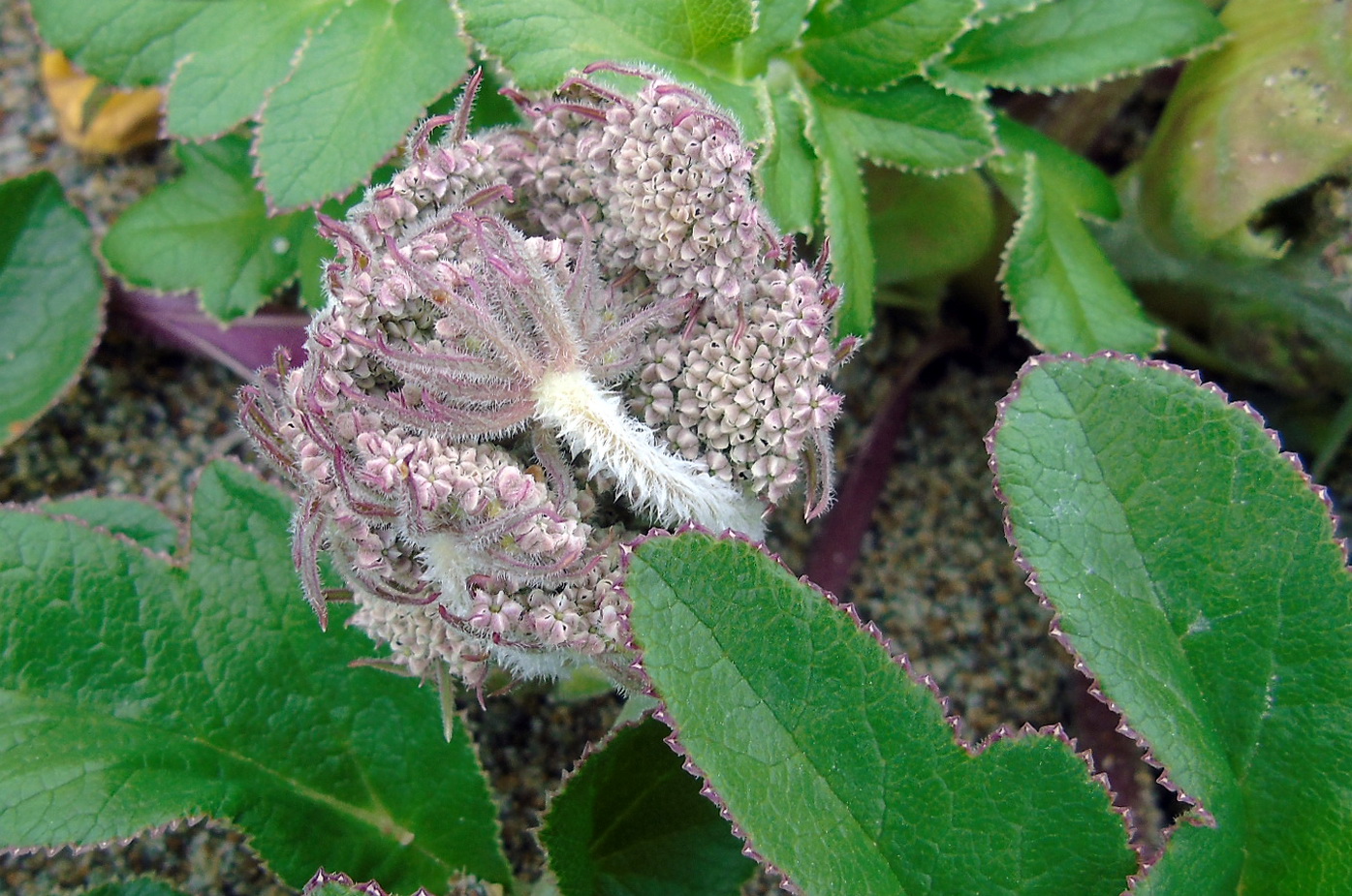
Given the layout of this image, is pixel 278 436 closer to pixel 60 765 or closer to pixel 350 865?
pixel 60 765

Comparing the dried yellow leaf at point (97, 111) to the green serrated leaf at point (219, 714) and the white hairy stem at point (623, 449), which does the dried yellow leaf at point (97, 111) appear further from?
the white hairy stem at point (623, 449)

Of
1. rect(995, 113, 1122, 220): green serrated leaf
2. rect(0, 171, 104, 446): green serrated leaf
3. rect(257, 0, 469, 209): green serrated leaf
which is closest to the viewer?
rect(257, 0, 469, 209): green serrated leaf

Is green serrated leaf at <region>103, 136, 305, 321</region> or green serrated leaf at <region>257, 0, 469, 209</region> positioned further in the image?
green serrated leaf at <region>103, 136, 305, 321</region>

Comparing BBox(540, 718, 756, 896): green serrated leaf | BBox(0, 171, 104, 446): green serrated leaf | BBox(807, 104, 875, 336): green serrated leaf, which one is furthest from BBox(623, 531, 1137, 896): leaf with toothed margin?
BBox(0, 171, 104, 446): green serrated leaf

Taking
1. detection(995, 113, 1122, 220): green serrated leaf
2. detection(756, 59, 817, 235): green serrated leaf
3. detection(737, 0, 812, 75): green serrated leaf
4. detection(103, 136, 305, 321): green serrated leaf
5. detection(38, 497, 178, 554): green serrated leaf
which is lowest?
detection(38, 497, 178, 554): green serrated leaf

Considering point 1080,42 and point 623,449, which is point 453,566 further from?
point 1080,42

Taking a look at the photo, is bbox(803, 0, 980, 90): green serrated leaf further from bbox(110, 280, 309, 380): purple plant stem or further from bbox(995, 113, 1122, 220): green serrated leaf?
bbox(110, 280, 309, 380): purple plant stem

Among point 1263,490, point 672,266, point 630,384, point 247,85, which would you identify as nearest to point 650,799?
point 630,384
